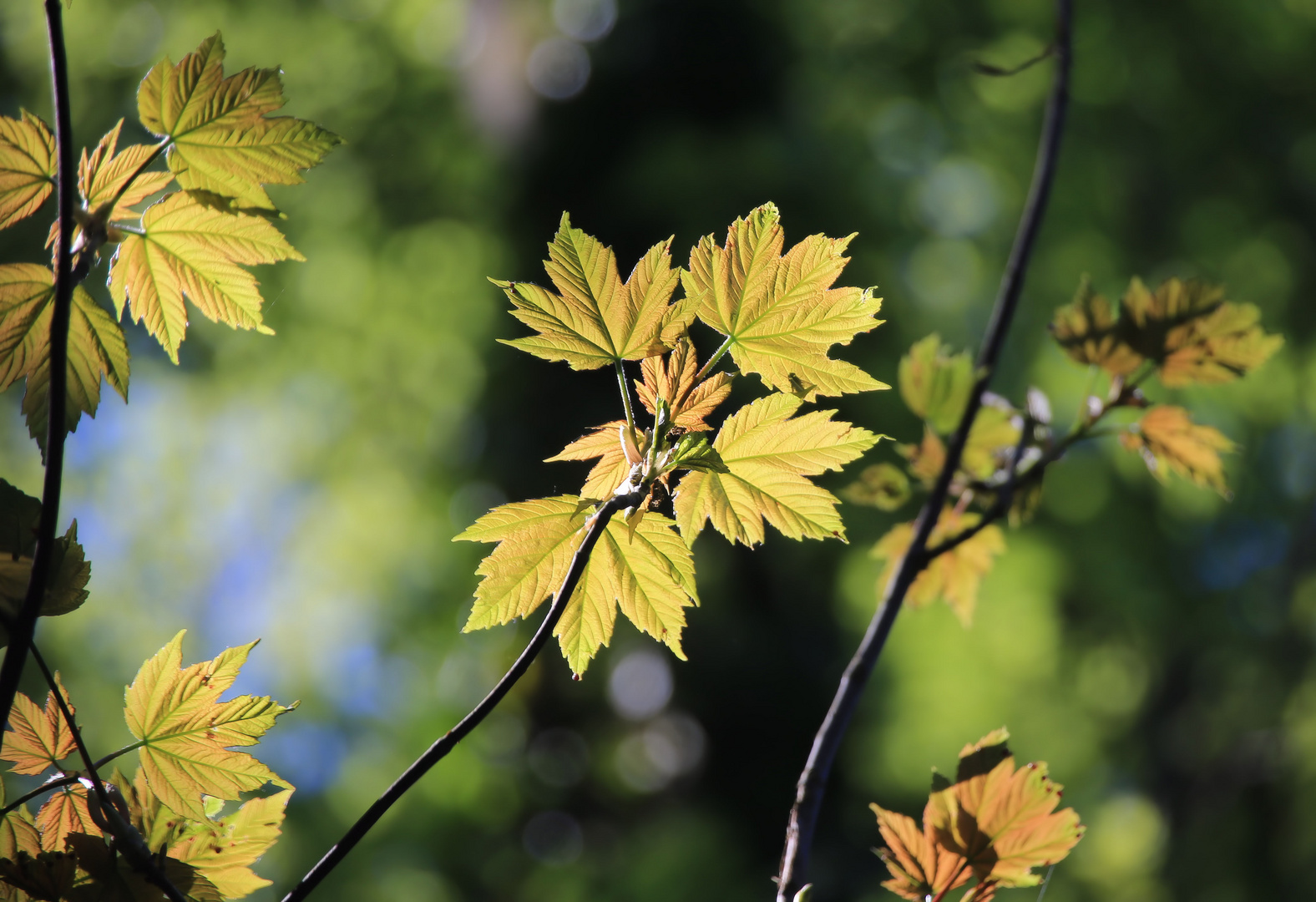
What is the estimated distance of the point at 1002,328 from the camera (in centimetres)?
50

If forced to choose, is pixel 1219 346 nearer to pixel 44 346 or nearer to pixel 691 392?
pixel 691 392

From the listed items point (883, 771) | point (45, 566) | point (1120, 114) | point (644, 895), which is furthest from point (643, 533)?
point (1120, 114)

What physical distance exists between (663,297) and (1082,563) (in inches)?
165

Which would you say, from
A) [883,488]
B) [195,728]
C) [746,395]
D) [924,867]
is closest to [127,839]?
[195,728]

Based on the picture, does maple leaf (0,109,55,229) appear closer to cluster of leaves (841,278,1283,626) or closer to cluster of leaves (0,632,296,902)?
cluster of leaves (0,632,296,902)

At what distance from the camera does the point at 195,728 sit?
1.27ft

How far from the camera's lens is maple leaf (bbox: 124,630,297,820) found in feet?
1.26

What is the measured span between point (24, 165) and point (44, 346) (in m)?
0.08

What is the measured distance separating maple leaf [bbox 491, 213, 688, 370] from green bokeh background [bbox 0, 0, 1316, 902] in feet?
10.8

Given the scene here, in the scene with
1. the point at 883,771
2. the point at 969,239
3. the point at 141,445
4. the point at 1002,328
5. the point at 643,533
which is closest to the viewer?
the point at 643,533

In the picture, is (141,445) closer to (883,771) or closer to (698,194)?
(698,194)

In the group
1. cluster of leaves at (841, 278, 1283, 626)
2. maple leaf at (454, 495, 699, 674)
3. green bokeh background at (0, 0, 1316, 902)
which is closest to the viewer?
maple leaf at (454, 495, 699, 674)

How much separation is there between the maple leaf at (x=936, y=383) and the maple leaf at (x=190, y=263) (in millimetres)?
441

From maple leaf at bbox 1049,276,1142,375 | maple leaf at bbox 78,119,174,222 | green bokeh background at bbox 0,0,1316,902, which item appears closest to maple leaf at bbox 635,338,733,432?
maple leaf at bbox 78,119,174,222
